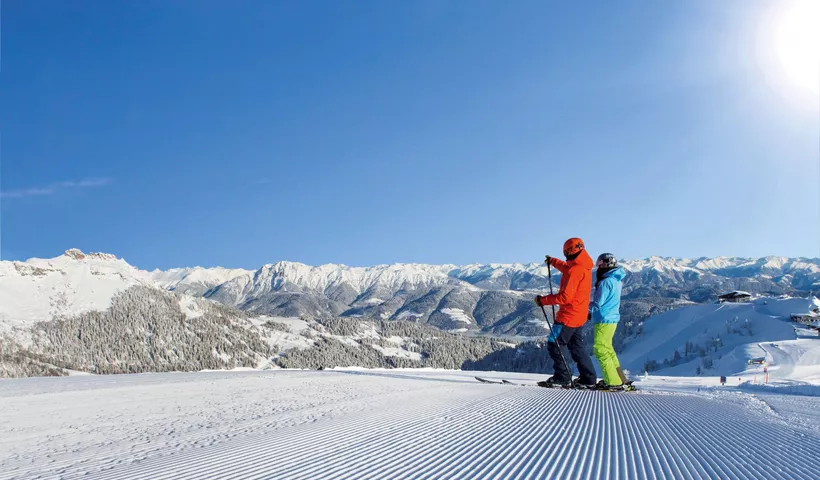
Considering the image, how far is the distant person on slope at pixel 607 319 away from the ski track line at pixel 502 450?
14.0 ft

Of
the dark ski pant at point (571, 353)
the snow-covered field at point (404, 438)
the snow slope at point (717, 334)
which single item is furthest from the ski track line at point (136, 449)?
the snow slope at point (717, 334)

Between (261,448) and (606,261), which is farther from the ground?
(606,261)

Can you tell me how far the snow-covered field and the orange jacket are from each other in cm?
287

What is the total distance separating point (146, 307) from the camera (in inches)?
5595

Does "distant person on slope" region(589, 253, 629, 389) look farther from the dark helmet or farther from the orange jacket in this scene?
the orange jacket

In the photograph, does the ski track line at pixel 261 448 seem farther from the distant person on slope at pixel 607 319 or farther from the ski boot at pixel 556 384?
the ski boot at pixel 556 384

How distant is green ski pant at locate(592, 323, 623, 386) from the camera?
1101 cm

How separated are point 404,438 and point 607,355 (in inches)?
306

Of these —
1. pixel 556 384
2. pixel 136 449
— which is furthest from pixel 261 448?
pixel 556 384

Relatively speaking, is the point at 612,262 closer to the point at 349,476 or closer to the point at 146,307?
the point at 349,476

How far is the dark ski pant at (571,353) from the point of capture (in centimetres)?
1135

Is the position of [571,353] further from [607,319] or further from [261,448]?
[261,448]

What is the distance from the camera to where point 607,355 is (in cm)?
1102

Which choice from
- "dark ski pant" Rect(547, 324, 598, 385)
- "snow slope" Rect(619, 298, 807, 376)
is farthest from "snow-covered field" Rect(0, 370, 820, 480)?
"snow slope" Rect(619, 298, 807, 376)
